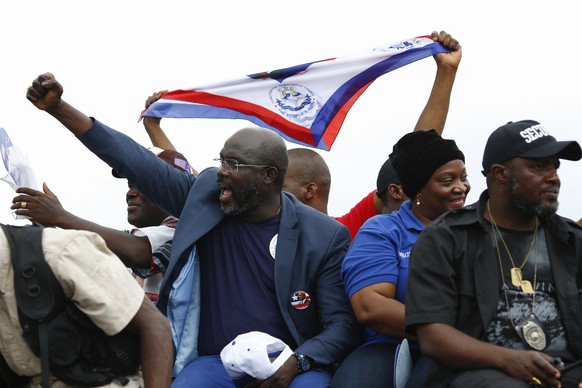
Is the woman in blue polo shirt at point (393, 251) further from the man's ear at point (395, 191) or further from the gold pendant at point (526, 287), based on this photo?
the gold pendant at point (526, 287)

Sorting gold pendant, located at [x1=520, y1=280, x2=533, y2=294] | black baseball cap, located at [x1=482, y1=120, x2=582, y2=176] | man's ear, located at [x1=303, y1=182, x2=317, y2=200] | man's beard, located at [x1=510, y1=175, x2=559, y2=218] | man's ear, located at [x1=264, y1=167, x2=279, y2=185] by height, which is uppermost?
black baseball cap, located at [x1=482, y1=120, x2=582, y2=176]

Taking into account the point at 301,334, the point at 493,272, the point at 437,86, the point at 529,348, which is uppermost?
the point at 437,86

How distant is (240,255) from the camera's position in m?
5.74

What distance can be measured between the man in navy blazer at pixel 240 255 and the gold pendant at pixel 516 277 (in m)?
1.19

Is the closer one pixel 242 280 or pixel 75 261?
pixel 75 261

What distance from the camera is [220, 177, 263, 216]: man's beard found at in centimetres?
580

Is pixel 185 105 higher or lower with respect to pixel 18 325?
higher

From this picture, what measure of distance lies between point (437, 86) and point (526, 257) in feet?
9.52

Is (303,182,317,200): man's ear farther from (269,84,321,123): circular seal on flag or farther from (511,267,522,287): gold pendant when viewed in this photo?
(511,267,522,287): gold pendant

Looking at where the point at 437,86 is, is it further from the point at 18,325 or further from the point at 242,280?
the point at 18,325

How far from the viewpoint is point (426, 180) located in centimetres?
589

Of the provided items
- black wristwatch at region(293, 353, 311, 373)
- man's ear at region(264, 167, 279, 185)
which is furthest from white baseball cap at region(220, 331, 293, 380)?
man's ear at region(264, 167, 279, 185)

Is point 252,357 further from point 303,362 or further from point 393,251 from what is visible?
point 393,251

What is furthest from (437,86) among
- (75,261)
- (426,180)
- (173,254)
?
(75,261)
